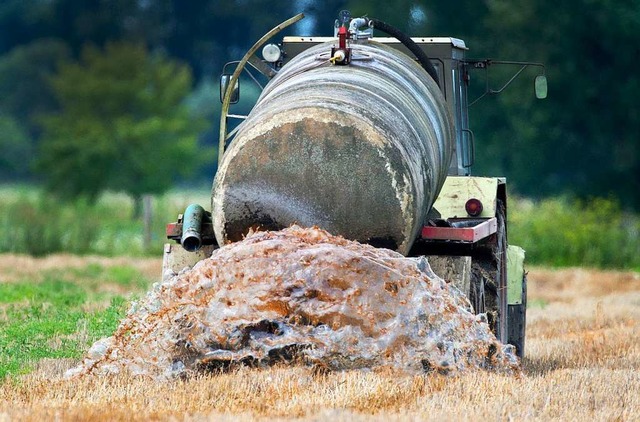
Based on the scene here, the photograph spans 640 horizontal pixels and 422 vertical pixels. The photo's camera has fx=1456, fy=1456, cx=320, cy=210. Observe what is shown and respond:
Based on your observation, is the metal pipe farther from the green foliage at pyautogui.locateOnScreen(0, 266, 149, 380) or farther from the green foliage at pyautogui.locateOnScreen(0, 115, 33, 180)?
the green foliage at pyautogui.locateOnScreen(0, 115, 33, 180)

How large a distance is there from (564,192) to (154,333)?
1155 inches

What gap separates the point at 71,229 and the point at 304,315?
18.3 m

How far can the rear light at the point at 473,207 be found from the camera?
10852 millimetres

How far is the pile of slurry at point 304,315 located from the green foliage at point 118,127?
27556 millimetres

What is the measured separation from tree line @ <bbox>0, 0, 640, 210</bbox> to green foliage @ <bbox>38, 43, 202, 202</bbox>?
43 millimetres

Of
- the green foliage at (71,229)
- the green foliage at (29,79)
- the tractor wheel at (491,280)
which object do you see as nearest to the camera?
the tractor wheel at (491,280)

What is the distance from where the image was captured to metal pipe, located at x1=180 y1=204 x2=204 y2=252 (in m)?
9.60

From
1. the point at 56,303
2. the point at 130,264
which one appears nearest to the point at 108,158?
the point at 130,264

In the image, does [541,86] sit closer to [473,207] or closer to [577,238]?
[473,207]

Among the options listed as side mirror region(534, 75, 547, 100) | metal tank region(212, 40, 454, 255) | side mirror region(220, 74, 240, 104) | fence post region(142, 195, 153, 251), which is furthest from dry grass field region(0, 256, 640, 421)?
fence post region(142, 195, 153, 251)

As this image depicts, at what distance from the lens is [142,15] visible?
1578 inches

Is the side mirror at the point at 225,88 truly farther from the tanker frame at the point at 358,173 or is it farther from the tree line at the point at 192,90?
the tree line at the point at 192,90

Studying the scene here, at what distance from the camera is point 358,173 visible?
901 centimetres

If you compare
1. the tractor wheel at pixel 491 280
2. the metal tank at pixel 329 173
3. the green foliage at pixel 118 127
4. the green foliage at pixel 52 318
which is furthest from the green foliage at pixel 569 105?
the metal tank at pixel 329 173
